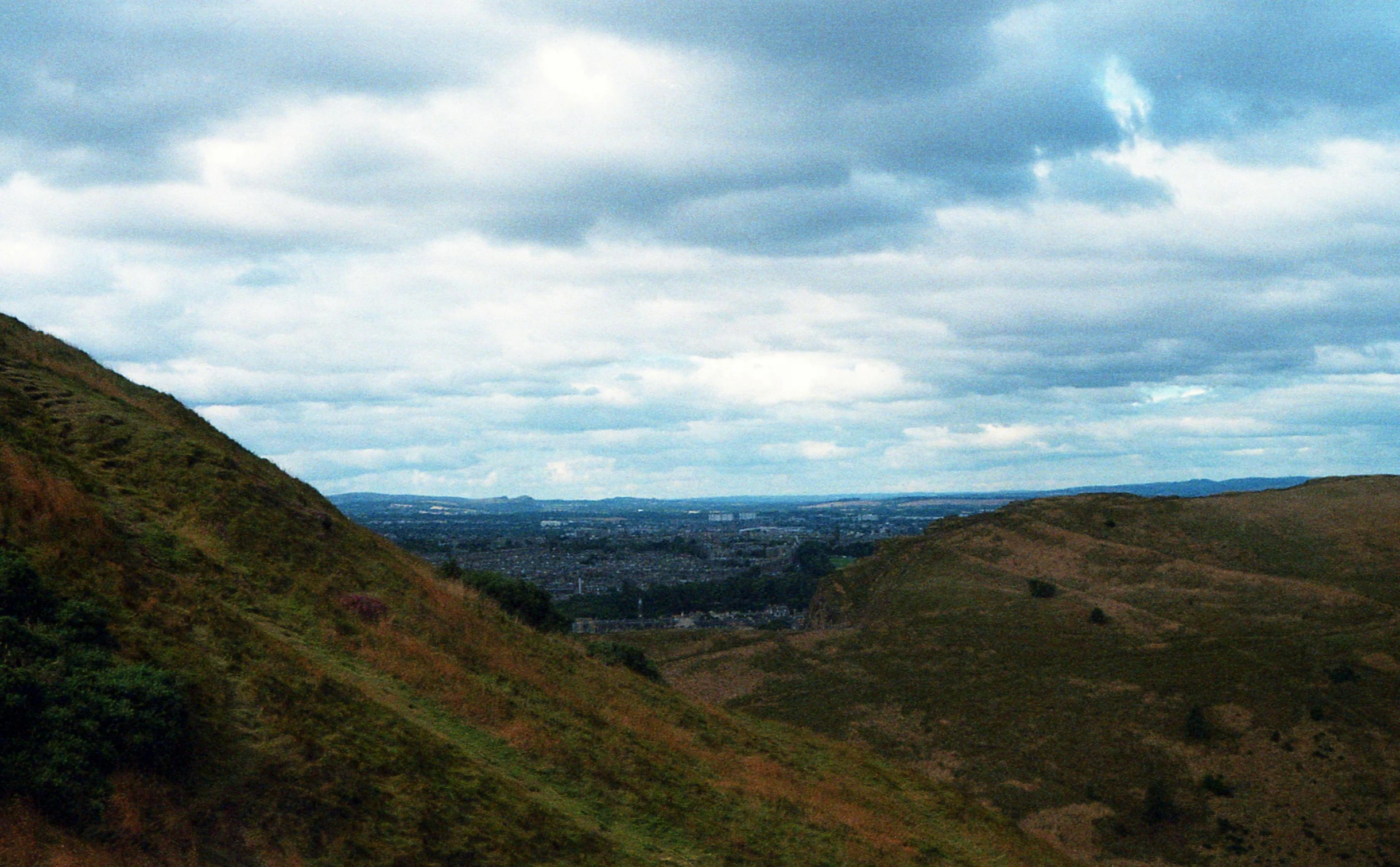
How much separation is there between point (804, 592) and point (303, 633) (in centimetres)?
16933

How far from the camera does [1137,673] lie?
70.8 m

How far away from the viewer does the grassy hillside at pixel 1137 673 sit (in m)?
53.5

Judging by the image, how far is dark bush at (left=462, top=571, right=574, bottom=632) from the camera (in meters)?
43.5

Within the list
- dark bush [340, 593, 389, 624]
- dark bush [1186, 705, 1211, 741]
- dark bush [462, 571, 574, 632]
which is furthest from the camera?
dark bush [1186, 705, 1211, 741]

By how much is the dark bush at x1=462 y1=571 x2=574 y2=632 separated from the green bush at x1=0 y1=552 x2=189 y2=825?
90.1 ft

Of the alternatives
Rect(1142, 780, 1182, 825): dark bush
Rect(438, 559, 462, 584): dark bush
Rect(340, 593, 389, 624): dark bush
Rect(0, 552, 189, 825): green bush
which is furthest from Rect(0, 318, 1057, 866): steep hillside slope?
Rect(1142, 780, 1182, 825): dark bush

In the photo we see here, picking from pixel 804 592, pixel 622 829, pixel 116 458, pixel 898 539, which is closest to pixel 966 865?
pixel 622 829

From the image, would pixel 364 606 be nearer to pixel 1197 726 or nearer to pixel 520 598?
pixel 520 598

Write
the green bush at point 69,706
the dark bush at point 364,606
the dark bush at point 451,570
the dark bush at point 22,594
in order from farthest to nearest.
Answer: the dark bush at point 451,570 < the dark bush at point 364,606 < the dark bush at point 22,594 < the green bush at point 69,706

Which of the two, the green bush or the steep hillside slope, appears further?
the steep hillside slope

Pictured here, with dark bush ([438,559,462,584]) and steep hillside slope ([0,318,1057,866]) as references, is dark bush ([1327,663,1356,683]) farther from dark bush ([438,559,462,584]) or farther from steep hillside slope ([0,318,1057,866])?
dark bush ([438,559,462,584])

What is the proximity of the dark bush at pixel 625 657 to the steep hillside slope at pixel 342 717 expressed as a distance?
20.2ft

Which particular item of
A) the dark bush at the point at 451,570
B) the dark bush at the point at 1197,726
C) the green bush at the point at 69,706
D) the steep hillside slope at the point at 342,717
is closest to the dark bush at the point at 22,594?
the green bush at the point at 69,706

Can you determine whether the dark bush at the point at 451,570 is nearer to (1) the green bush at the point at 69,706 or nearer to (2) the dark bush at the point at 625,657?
(2) the dark bush at the point at 625,657
